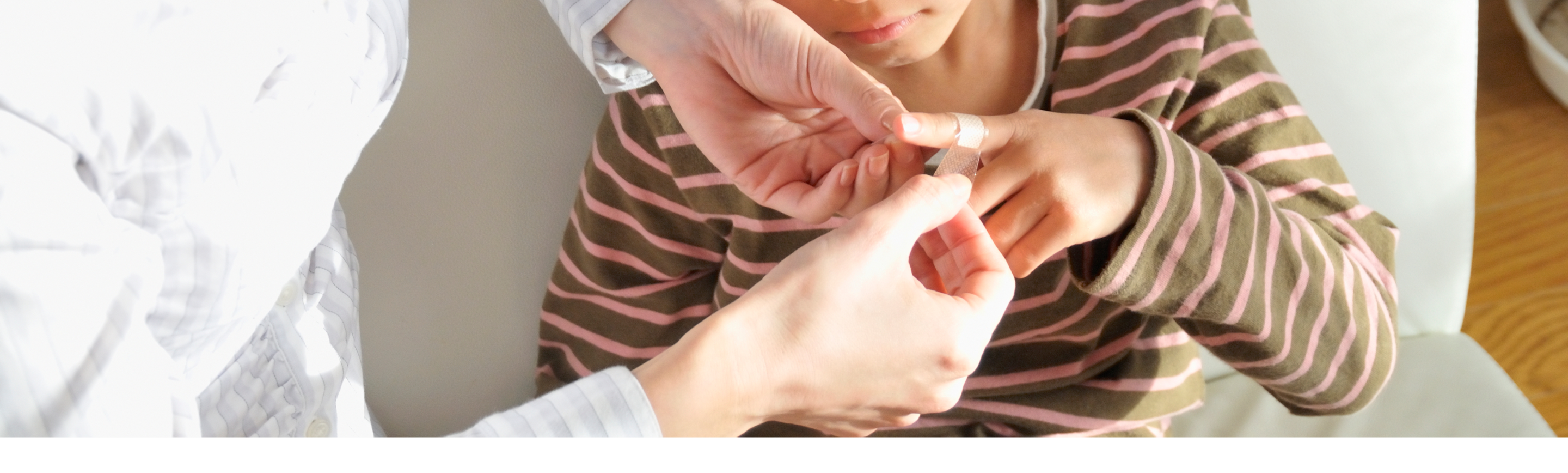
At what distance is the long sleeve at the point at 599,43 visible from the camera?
0.67m

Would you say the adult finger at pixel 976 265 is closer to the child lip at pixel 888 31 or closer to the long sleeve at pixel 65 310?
the child lip at pixel 888 31

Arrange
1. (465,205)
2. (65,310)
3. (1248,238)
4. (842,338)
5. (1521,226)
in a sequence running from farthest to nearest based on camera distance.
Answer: (1521,226)
(465,205)
(1248,238)
(842,338)
(65,310)

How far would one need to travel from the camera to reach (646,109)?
2.36 ft

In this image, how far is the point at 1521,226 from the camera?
3.97 feet

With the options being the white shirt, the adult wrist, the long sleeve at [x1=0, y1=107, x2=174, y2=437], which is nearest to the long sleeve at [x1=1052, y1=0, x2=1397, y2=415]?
the adult wrist

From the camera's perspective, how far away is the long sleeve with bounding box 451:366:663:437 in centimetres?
43

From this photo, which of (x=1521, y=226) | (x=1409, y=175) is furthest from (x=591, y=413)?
(x=1521, y=226)

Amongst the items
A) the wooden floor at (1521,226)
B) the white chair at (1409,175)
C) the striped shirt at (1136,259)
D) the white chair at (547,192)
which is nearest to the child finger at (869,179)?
the striped shirt at (1136,259)

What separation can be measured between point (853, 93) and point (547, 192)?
1.31 ft

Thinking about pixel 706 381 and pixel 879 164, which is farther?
pixel 879 164

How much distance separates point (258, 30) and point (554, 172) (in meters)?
0.37

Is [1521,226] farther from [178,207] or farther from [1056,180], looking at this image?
[178,207]
